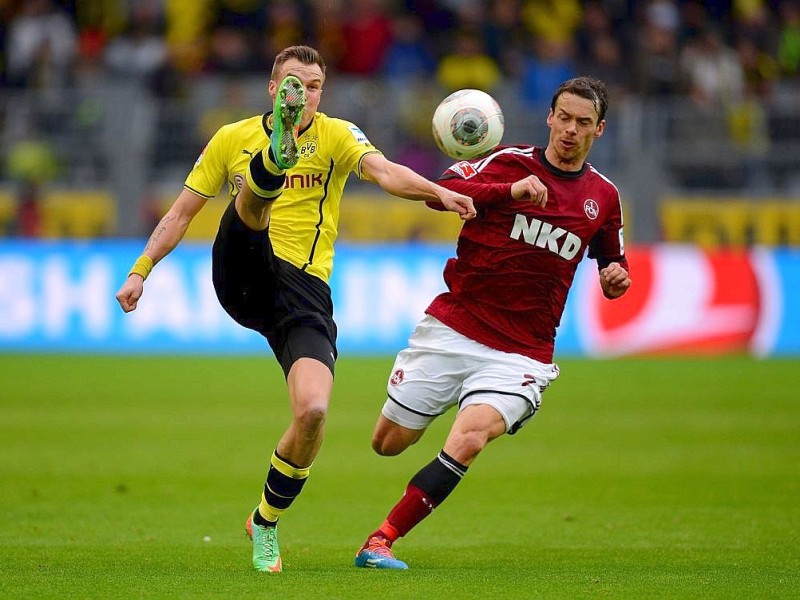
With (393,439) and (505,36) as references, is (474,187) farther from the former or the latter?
(505,36)

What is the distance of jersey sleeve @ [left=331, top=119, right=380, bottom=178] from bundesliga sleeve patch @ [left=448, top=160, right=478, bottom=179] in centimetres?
48

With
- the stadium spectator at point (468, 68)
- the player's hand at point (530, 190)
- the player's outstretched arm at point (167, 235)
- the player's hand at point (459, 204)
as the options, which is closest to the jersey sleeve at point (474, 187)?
the player's hand at point (530, 190)

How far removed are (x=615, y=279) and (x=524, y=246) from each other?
526 millimetres

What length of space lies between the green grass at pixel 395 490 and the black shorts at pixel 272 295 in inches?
45.7

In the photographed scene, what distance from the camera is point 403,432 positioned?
7.57 metres

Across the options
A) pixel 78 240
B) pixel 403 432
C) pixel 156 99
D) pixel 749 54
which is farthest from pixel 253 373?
pixel 403 432

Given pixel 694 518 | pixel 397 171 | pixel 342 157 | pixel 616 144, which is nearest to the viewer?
pixel 397 171

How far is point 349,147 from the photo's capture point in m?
7.32

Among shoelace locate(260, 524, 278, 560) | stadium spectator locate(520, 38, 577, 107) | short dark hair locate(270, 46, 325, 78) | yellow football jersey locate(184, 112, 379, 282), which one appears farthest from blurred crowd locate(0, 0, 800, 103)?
shoelace locate(260, 524, 278, 560)

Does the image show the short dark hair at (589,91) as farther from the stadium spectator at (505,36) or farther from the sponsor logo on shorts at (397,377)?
the stadium spectator at (505,36)

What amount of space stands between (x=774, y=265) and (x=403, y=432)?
12684 mm

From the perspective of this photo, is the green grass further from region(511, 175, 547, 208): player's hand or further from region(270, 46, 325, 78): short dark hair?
region(270, 46, 325, 78): short dark hair

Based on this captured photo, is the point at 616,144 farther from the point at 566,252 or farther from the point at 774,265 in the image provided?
the point at 566,252

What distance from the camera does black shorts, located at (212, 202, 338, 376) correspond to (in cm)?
704
